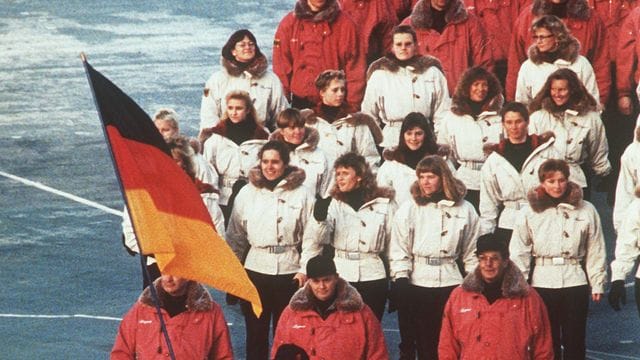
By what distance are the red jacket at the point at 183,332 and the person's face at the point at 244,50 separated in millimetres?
4770

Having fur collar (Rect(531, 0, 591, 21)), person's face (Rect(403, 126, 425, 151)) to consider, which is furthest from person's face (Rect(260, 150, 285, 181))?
fur collar (Rect(531, 0, 591, 21))

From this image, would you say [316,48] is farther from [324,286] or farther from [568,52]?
[324,286]

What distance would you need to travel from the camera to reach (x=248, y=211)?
19.1 metres

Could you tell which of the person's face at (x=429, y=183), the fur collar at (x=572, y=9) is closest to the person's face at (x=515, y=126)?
the person's face at (x=429, y=183)

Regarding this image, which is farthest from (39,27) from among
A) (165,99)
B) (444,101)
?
(444,101)

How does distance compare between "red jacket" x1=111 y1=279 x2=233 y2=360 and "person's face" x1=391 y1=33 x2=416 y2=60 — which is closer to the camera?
"red jacket" x1=111 y1=279 x2=233 y2=360

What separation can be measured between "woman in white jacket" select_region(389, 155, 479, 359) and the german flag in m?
2.80

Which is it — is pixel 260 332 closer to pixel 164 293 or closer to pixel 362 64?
pixel 164 293

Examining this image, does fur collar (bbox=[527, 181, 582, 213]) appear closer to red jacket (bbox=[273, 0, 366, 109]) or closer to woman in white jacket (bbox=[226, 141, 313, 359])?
woman in white jacket (bbox=[226, 141, 313, 359])

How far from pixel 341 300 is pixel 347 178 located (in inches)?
70.7

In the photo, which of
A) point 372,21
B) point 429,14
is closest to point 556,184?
point 429,14

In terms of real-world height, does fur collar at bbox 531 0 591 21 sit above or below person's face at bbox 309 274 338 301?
above

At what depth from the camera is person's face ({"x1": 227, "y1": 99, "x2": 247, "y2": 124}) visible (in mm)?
20703

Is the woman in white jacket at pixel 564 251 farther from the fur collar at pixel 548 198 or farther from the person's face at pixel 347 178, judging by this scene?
the person's face at pixel 347 178
